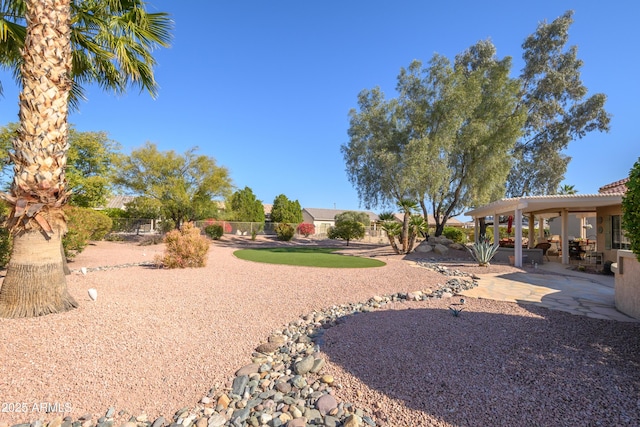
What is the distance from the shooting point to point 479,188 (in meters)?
17.7

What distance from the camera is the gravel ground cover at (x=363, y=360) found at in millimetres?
2689

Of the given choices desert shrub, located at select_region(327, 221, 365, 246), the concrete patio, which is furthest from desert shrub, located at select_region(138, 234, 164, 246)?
the concrete patio

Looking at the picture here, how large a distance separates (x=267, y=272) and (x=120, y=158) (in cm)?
1690

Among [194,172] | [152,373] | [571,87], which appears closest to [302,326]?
[152,373]

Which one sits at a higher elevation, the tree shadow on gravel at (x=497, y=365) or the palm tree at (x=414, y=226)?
the palm tree at (x=414, y=226)

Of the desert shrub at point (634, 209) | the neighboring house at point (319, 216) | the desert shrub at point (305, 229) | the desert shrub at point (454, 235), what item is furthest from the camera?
the neighboring house at point (319, 216)

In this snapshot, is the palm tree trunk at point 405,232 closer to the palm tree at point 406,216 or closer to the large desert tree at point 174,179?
the palm tree at point 406,216

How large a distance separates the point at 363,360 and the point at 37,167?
529cm

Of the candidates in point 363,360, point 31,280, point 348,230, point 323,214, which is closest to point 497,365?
point 363,360

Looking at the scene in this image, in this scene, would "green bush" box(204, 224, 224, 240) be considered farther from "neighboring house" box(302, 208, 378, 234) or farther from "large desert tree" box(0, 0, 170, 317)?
"neighboring house" box(302, 208, 378, 234)

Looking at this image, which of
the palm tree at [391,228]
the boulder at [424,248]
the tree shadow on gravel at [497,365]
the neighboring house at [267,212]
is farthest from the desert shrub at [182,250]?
the neighboring house at [267,212]

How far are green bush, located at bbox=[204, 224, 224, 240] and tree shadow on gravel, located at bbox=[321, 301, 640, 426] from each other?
21665 mm

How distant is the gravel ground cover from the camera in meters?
2.69

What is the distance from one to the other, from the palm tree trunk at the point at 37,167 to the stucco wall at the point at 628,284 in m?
8.90
